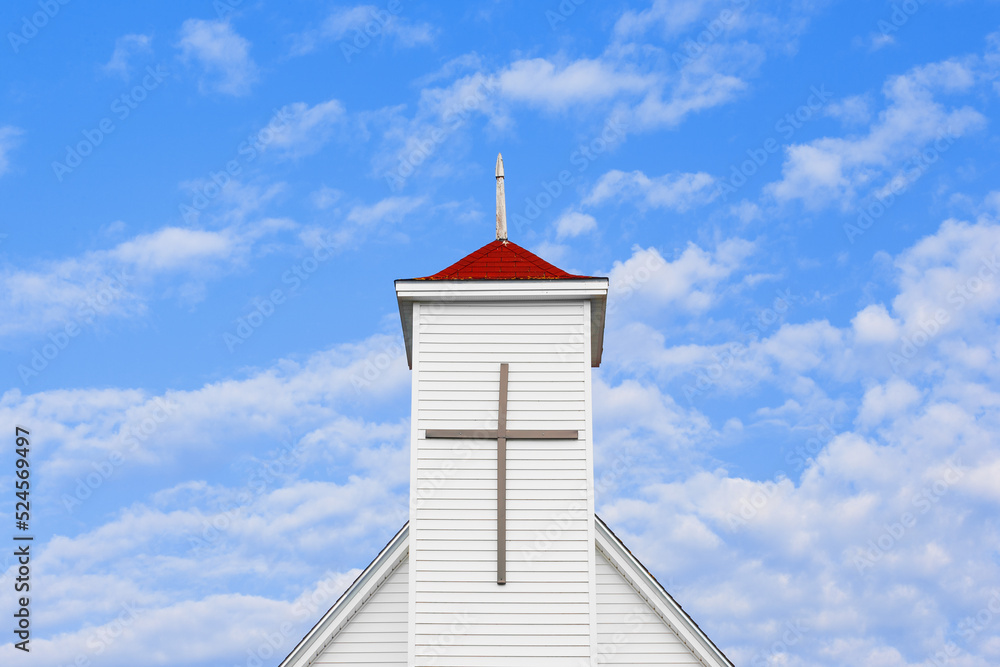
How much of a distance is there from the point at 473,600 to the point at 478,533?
0.90 meters

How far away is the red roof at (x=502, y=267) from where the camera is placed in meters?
16.2

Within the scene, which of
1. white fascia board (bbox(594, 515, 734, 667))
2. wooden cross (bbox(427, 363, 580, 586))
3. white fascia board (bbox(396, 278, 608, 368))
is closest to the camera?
wooden cross (bbox(427, 363, 580, 586))

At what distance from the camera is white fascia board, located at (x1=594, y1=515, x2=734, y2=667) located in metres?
16.5

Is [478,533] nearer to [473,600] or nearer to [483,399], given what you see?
[473,600]

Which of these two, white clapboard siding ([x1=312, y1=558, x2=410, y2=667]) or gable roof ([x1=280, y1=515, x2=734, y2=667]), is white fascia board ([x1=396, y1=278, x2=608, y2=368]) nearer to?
gable roof ([x1=280, y1=515, x2=734, y2=667])

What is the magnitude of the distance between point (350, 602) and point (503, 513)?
332cm

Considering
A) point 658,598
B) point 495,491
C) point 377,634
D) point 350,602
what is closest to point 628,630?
point 658,598

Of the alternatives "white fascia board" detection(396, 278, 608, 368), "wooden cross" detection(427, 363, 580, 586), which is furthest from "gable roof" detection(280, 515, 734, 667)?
"white fascia board" detection(396, 278, 608, 368)

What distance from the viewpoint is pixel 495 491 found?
15305 mm

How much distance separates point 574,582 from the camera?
49.2ft

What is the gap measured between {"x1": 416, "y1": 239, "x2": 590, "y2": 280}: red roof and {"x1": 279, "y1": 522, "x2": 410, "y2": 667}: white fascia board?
3.99 metres

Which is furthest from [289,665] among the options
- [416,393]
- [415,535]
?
[416,393]

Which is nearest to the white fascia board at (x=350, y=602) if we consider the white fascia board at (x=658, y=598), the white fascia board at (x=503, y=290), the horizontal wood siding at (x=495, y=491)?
the horizontal wood siding at (x=495, y=491)

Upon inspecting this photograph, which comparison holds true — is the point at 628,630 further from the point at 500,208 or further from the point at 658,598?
the point at 500,208
